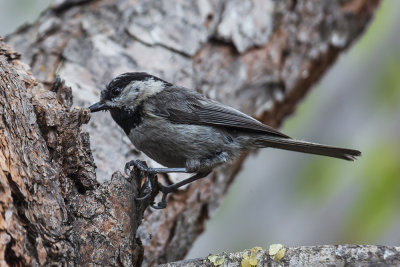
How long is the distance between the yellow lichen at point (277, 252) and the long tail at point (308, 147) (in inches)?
69.9

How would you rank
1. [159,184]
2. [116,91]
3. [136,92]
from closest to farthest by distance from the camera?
[159,184]
[116,91]
[136,92]

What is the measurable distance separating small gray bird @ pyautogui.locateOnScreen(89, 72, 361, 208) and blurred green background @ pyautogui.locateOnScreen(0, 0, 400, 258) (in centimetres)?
319

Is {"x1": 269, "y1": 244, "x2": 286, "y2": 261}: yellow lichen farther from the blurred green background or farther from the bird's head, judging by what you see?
the blurred green background

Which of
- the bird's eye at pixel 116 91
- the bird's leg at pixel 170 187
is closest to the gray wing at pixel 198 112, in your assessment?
the bird's eye at pixel 116 91

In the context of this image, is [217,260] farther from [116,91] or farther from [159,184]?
[116,91]

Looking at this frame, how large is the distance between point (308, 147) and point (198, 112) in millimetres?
889

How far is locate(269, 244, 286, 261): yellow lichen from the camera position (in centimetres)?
262

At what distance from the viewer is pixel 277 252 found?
2.63 meters

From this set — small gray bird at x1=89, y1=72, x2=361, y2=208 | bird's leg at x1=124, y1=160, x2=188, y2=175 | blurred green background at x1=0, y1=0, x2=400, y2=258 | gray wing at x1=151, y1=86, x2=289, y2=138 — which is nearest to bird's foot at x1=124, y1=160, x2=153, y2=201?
bird's leg at x1=124, y1=160, x2=188, y2=175

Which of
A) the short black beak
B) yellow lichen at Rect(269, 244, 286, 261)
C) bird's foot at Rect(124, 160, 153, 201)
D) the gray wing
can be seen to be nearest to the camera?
yellow lichen at Rect(269, 244, 286, 261)

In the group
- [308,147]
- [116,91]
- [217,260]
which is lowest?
[217,260]

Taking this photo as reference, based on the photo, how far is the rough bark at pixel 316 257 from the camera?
98.5 inches

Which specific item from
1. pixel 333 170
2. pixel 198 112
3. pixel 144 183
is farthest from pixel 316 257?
pixel 333 170

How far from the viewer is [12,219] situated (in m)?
2.47
